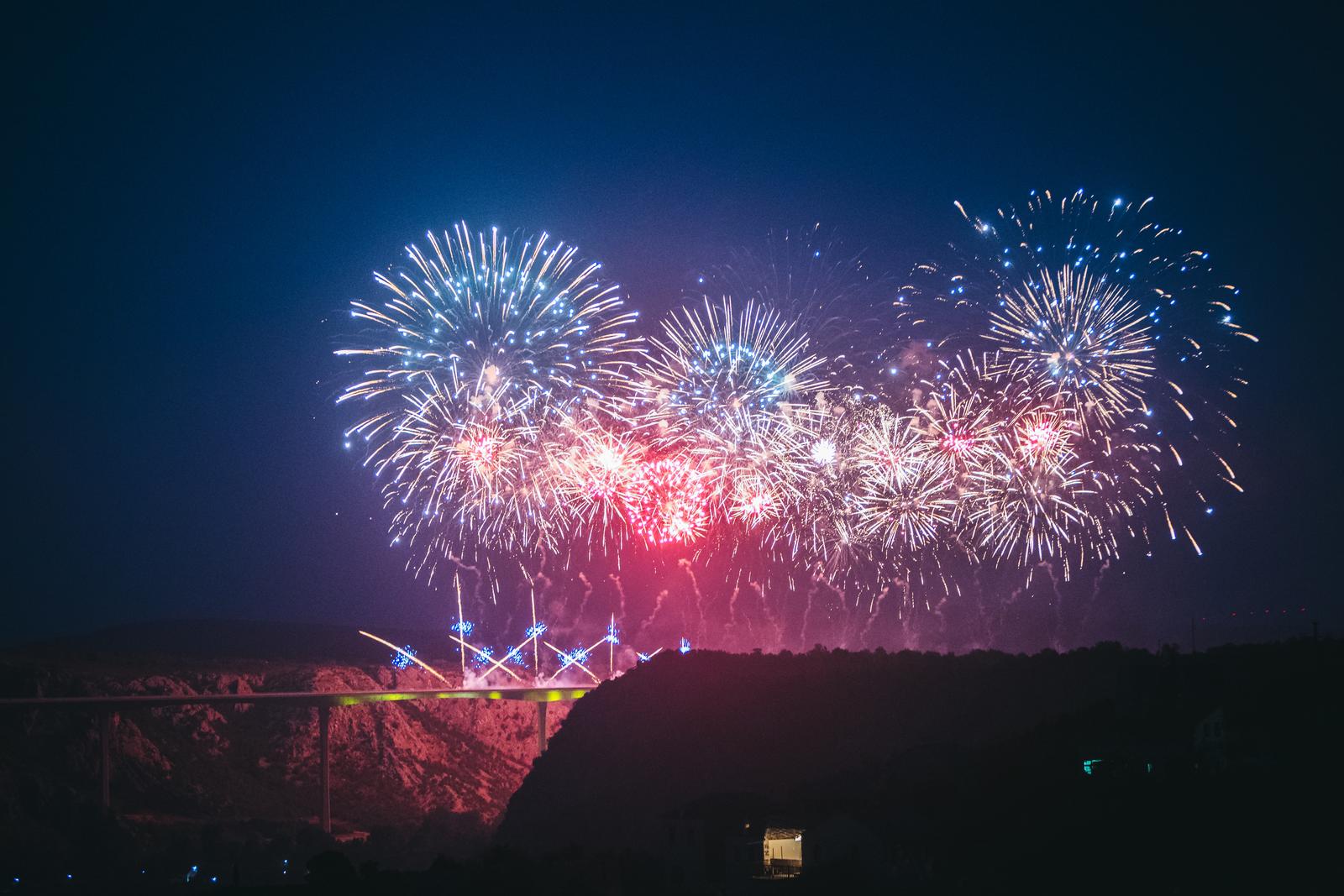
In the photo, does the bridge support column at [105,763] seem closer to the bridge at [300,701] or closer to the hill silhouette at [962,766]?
A: the bridge at [300,701]

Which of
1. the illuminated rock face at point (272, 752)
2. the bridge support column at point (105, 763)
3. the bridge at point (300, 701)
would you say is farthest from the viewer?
the illuminated rock face at point (272, 752)

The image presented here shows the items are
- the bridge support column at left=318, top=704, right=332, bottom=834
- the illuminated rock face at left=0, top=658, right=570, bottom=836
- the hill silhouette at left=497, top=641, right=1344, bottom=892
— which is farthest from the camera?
the illuminated rock face at left=0, top=658, right=570, bottom=836

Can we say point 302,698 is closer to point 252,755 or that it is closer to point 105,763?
point 252,755

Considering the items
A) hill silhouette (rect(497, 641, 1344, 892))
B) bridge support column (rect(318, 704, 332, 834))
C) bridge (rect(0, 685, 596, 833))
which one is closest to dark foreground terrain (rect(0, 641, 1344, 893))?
hill silhouette (rect(497, 641, 1344, 892))

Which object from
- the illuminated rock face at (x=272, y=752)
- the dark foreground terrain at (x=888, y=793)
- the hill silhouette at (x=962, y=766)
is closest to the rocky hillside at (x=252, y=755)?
the illuminated rock face at (x=272, y=752)

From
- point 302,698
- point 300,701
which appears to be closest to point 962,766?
point 302,698

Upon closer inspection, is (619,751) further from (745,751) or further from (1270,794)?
(1270,794)

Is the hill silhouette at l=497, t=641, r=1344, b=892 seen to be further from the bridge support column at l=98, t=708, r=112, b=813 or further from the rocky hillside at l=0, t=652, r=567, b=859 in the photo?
the bridge support column at l=98, t=708, r=112, b=813

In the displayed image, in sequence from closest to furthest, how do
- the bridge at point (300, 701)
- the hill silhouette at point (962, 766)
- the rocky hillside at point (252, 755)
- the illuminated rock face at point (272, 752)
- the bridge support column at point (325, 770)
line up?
the hill silhouette at point (962, 766), the bridge at point (300, 701), the bridge support column at point (325, 770), the rocky hillside at point (252, 755), the illuminated rock face at point (272, 752)
